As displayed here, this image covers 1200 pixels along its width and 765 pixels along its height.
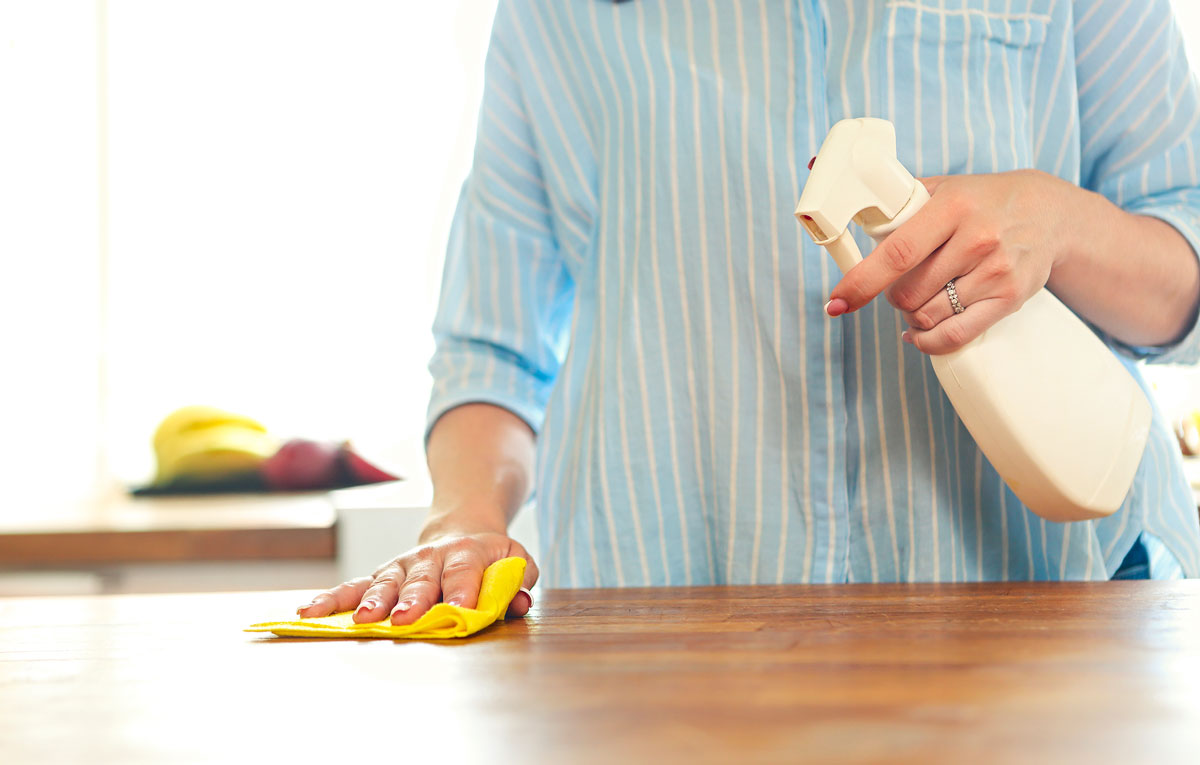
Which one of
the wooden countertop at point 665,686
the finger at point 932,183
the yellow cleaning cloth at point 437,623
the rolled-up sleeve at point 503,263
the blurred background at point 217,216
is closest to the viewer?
the wooden countertop at point 665,686

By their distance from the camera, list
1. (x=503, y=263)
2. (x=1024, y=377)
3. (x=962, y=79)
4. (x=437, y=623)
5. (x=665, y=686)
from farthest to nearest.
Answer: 1. (x=503, y=263)
2. (x=962, y=79)
3. (x=1024, y=377)
4. (x=437, y=623)
5. (x=665, y=686)

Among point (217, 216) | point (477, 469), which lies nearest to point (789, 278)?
point (477, 469)

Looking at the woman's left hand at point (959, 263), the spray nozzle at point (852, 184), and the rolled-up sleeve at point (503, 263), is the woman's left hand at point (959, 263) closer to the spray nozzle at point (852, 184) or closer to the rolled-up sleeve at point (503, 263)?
the spray nozzle at point (852, 184)

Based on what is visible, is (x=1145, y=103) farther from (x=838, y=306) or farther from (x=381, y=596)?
(x=381, y=596)

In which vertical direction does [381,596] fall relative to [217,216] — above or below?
below

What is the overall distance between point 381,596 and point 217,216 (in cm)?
189

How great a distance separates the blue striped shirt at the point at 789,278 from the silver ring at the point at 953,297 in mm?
150

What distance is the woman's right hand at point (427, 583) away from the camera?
530 millimetres

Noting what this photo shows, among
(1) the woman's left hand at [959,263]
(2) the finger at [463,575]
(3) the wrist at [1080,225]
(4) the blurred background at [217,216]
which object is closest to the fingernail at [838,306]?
(1) the woman's left hand at [959,263]

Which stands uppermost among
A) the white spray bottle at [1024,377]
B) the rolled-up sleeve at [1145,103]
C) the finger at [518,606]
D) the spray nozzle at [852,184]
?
the rolled-up sleeve at [1145,103]

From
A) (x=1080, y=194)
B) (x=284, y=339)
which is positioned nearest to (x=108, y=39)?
(x=284, y=339)

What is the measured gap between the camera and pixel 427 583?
0.56 metres

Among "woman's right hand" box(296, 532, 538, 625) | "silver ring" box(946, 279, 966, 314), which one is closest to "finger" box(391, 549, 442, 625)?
"woman's right hand" box(296, 532, 538, 625)

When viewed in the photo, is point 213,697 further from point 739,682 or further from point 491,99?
point 491,99
